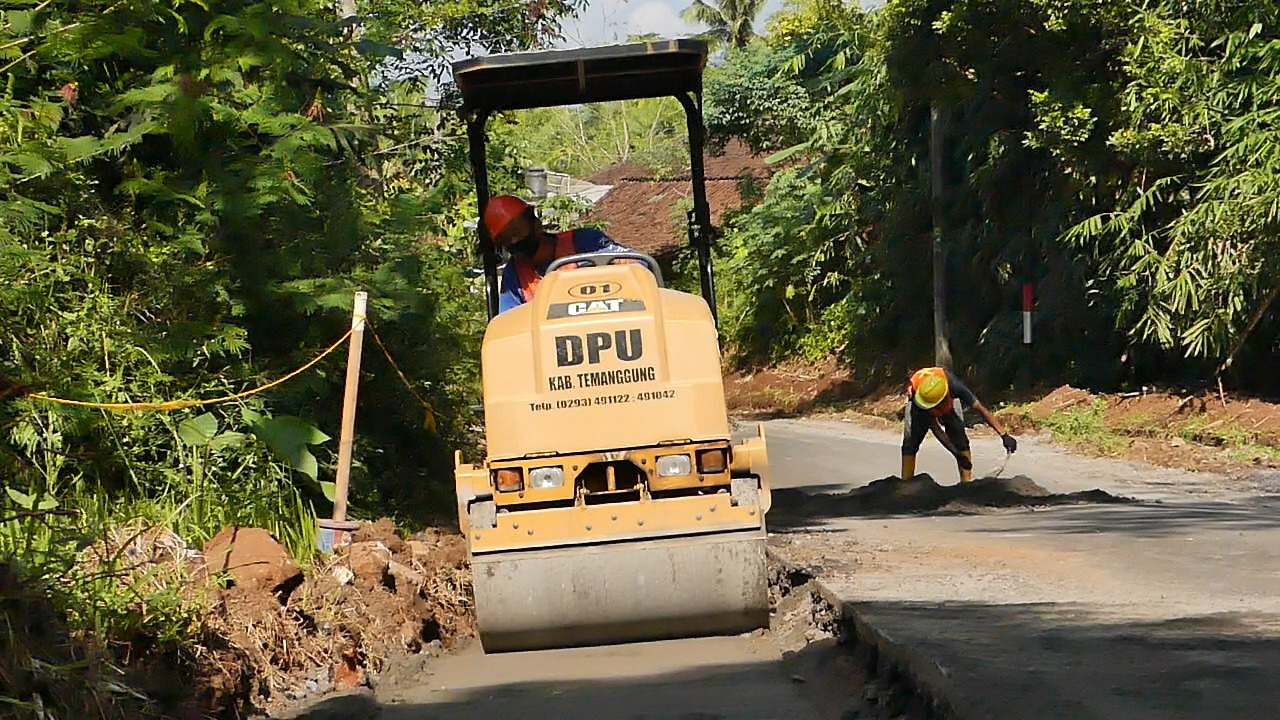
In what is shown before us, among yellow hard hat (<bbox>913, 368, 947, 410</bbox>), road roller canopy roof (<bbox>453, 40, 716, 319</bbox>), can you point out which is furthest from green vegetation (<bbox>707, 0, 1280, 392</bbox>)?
road roller canopy roof (<bbox>453, 40, 716, 319</bbox>)

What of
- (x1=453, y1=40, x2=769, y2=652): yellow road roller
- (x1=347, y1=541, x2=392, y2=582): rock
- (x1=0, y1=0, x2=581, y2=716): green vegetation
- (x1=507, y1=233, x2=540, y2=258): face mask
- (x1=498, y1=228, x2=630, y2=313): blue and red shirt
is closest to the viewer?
(x1=453, y1=40, x2=769, y2=652): yellow road roller

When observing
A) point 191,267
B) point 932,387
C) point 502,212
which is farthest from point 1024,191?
point 502,212

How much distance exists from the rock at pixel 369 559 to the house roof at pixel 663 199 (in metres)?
33.8

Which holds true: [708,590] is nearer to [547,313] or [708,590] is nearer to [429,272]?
[547,313]

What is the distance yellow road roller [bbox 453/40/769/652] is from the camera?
767 cm

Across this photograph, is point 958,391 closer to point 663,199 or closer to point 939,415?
point 939,415

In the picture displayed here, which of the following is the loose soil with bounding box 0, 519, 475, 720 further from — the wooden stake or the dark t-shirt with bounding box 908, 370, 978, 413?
the dark t-shirt with bounding box 908, 370, 978, 413

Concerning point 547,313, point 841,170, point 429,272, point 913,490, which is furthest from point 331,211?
point 841,170

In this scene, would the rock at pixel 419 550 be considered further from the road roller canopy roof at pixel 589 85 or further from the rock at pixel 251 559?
the road roller canopy roof at pixel 589 85

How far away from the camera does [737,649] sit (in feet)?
29.0

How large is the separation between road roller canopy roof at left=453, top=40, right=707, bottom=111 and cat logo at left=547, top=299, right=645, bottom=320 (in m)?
1.77

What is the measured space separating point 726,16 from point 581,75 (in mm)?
61338

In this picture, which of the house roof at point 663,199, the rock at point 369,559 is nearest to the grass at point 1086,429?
the rock at point 369,559

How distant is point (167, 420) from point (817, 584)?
4.10 metres
